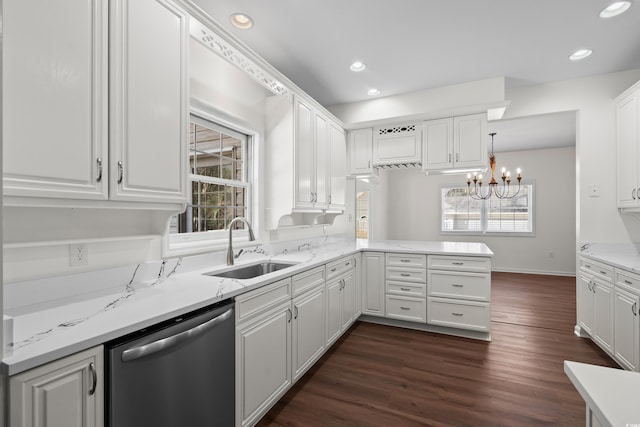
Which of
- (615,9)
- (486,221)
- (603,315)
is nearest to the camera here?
(615,9)

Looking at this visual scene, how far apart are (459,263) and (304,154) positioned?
6.45 feet

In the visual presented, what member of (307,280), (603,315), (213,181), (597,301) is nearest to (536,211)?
(597,301)

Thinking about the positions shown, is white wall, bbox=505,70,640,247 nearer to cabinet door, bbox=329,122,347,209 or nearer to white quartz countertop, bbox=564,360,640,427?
cabinet door, bbox=329,122,347,209

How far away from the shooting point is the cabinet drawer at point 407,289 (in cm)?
338

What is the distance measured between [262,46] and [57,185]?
2.10 m

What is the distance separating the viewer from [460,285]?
322 centimetres

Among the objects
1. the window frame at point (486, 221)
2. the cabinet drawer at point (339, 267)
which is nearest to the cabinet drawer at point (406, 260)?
the cabinet drawer at point (339, 267)

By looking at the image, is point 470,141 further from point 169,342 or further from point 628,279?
point 169,342

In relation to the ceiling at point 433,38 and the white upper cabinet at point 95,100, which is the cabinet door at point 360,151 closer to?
the ceiling at point 433,38

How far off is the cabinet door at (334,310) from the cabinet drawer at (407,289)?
31.5 inches

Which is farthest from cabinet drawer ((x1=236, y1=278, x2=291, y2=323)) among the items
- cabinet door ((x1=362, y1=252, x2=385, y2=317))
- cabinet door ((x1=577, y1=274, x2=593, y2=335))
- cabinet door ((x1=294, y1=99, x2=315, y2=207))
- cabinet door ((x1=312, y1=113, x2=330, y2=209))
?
cabinet door ((x1=577, y1=274, x2=593, y2=335))

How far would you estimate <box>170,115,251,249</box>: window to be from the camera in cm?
235

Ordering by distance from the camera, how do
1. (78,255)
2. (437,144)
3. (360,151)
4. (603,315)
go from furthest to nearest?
(360,151), (437,144), (603,315), (78,255)

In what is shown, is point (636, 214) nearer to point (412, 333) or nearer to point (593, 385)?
point (412, 333)
